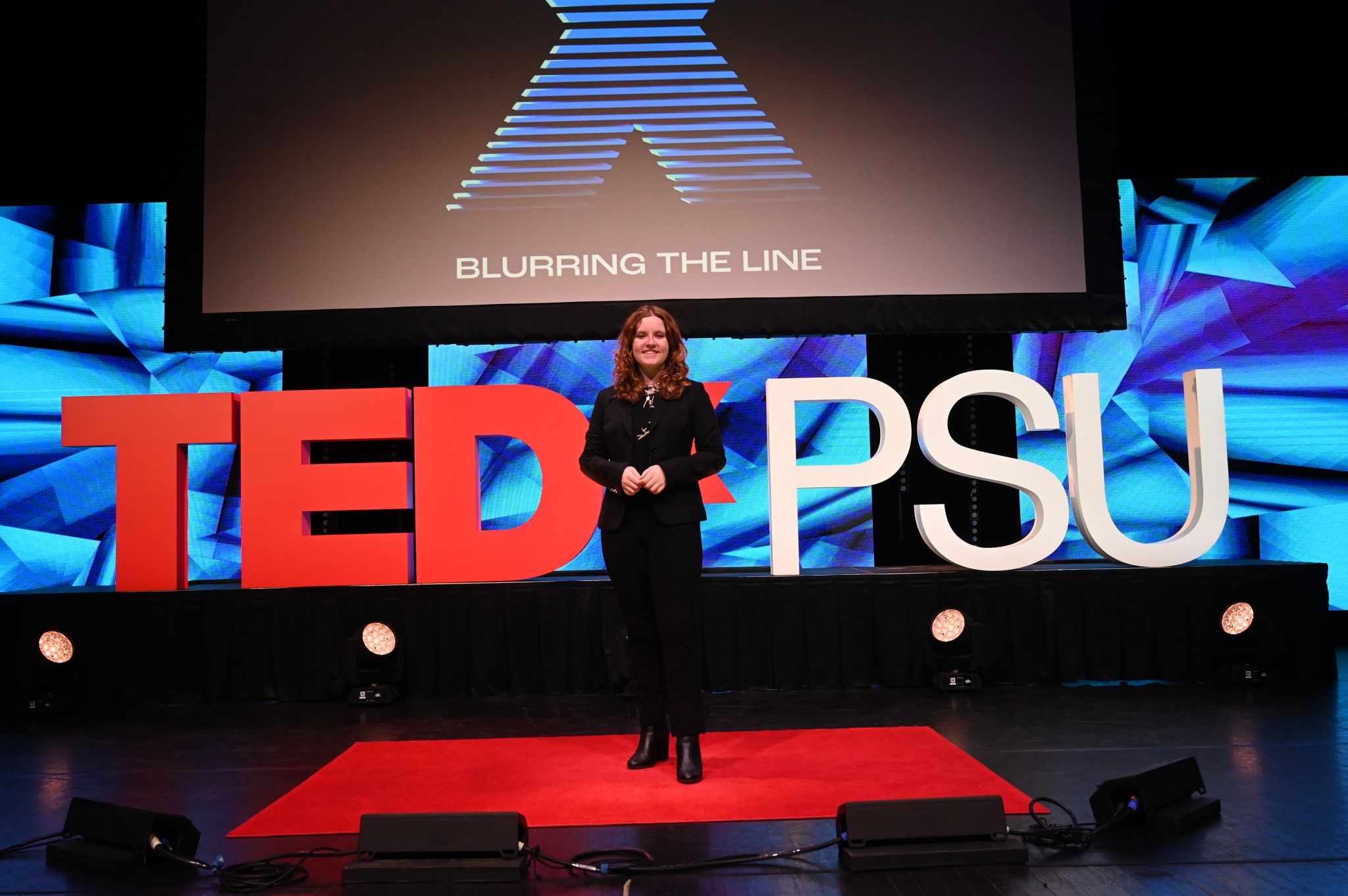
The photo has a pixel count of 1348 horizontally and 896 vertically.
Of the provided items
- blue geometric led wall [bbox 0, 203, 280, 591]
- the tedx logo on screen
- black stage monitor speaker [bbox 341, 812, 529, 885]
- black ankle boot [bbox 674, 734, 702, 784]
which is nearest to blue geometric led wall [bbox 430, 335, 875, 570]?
the tedx logo on screen

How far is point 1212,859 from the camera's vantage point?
2104 mm

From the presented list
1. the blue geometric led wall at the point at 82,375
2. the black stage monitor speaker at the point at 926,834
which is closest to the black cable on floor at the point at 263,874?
the black stage monitor speaker at the point at 926,834

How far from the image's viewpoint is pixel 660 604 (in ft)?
9.55

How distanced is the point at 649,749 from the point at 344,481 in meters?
2.35

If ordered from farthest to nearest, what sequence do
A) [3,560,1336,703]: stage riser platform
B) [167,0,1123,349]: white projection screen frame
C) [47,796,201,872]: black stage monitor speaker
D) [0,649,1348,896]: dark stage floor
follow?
1. [167,0,1123,349]: white projection screen frame
2. [3,560,1336,703]: stage riser platform
3. [47,796,201,872]: black stage monitor speaker
4. [0,649,1348,896]: dark stage floor

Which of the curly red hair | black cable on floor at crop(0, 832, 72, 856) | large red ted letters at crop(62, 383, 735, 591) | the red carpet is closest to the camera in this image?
black cable on floor at crop(0, 832, 72, 856)

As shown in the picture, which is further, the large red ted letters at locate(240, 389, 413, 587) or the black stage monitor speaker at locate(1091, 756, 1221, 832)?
the large red ted letters at locate(240, 389, 413, 587)

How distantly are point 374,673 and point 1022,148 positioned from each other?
14.0ft

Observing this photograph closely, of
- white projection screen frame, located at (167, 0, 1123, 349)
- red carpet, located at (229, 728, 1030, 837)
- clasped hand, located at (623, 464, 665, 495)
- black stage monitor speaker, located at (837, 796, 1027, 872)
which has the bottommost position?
red carpet, located at (229, 728, 1030, 837)

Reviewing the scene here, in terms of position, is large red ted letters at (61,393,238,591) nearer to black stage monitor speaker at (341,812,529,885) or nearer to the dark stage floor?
the dark stage floor

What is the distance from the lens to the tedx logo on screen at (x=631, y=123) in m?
5.03

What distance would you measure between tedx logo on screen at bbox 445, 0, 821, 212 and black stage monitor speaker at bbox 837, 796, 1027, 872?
141 inches

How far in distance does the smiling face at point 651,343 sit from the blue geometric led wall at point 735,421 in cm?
272

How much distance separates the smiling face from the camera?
2996 millimetres
